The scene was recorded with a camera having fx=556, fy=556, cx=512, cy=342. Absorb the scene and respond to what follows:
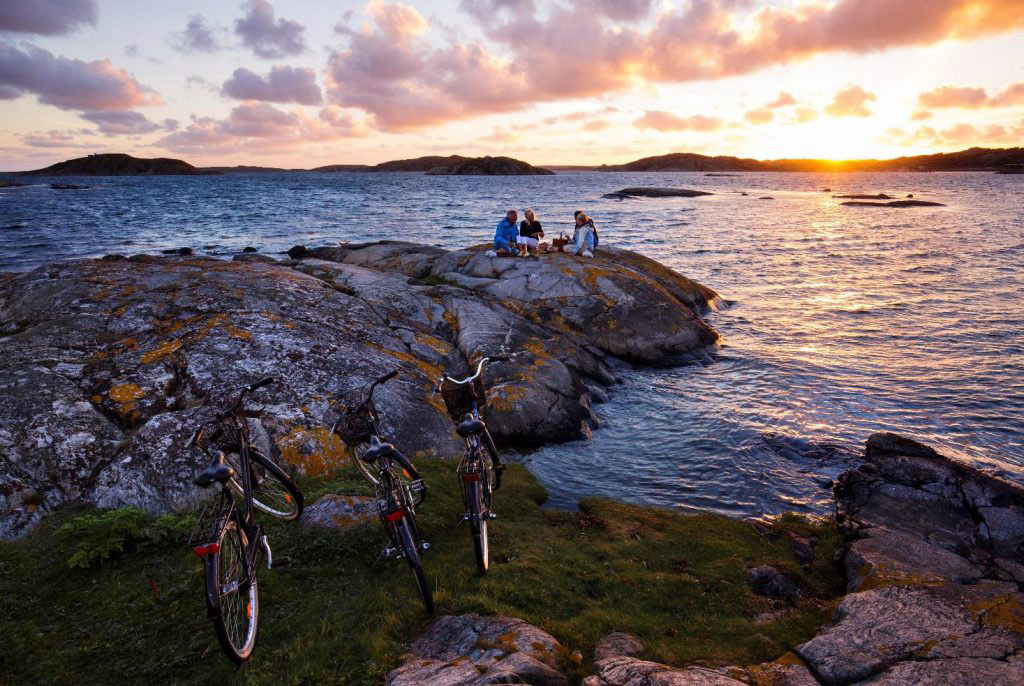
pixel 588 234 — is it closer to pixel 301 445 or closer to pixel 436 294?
pixel 436 294

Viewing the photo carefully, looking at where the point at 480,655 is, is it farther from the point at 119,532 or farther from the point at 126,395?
the point at 126,395

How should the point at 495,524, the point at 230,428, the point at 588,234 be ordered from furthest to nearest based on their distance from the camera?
the point at 588,234 → the point at 495,524 → the point at 230,428

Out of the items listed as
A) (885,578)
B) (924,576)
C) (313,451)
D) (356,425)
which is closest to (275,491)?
(356,425)

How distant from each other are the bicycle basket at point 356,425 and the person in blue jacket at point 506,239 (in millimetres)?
15364

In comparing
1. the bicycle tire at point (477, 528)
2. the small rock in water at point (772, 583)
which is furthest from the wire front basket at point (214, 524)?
the small rock in water at point (772, 583)

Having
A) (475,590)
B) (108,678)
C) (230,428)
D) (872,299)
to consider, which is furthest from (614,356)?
(872,299)

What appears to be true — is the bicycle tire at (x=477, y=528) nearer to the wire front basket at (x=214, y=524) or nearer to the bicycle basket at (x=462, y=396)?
the bicycle basket at (x=462, y=396)

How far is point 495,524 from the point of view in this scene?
29.2 ft

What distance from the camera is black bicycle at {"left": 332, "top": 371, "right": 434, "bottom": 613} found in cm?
622

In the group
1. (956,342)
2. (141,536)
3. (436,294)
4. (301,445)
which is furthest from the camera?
(956,342)

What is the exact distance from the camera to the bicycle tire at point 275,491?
22.9ft

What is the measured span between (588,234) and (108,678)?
19.7 m

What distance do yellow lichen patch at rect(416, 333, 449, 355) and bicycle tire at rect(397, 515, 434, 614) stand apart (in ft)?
26.8

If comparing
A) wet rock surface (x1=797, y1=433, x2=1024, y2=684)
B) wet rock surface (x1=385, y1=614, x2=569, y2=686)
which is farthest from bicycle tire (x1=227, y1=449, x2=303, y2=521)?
wet rock surface (x1=797, y1=433, x2=1024, y2=684)
